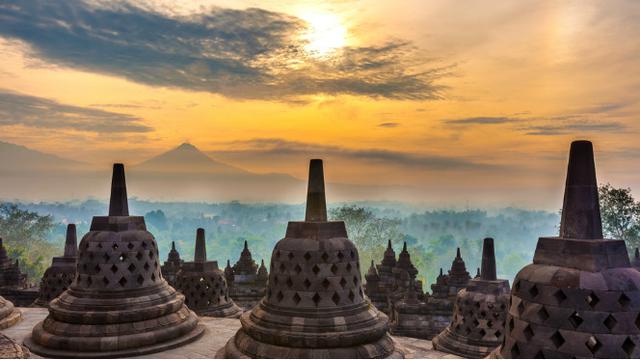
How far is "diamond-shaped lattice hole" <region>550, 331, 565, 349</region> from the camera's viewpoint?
5.55 meters

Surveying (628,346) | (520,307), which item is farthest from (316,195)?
(628,346)

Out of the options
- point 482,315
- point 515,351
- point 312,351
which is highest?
point 515,351

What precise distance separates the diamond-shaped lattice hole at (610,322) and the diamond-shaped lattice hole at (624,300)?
0.21m

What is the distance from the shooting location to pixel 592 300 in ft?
18.2

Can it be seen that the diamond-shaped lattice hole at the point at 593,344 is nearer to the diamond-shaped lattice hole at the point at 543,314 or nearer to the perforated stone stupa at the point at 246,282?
the diamond-shaped lattice hole at the point at 543,314

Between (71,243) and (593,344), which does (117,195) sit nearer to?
(71,243)

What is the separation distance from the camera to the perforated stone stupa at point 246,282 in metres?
25.3

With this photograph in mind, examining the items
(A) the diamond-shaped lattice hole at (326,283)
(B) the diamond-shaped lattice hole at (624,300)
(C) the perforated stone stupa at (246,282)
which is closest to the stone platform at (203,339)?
(A) the diamond-shaped lattice hole at (326,283)

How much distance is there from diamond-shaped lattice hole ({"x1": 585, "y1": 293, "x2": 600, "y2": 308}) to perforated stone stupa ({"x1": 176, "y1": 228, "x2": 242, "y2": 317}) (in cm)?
1549

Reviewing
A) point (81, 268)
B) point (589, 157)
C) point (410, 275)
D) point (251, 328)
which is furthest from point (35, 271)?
point (589, 157)

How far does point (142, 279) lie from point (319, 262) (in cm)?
585

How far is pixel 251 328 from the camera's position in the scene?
10133 mm

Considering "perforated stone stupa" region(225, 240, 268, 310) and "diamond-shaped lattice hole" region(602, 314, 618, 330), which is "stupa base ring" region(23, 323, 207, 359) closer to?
"diamond-shaped lattice hole" region(602, 314, 618, 330)

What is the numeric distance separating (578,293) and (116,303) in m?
11.1
